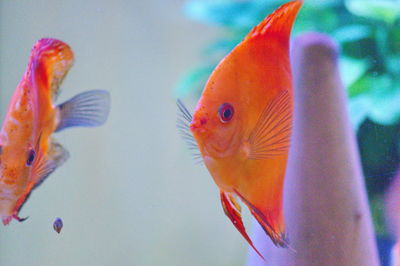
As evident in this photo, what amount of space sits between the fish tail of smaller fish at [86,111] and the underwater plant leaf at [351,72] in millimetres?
505

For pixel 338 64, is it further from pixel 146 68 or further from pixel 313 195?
pixel 146 68

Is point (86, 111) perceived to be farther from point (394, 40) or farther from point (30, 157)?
point (394, 40)

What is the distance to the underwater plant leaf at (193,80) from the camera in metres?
0.78

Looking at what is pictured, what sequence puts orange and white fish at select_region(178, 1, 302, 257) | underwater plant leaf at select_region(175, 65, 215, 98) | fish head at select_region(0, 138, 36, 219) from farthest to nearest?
1. fish head at select_region(0, 138, 36, 219)
2. underwater plant leaf at select_region(175, 65, 215, 98)
3. orange and white fish at select_region(178, 1, 302, 257)

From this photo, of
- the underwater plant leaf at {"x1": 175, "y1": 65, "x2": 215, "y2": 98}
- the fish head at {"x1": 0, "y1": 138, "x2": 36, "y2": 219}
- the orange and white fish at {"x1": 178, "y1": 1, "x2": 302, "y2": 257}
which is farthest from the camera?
the fish head at {"x1": 0, "y1": 138, "x2": 36, "y2": 219}

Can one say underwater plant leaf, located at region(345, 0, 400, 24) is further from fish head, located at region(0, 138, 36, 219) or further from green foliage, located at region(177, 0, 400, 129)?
fish head, located at region(0, 138, 36, 219)

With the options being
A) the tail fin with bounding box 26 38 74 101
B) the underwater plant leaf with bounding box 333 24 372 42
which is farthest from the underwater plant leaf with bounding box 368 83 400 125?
the tail fin with bounding box 26 38 74 101

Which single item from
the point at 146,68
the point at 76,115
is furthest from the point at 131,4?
the point at 76,115

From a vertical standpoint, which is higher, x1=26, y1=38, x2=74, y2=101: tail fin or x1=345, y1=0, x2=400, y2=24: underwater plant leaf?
x1=26, y1=38, x2=74, y2=101: tail fin

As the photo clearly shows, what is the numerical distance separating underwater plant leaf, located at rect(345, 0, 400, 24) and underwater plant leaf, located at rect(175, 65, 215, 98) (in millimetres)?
274

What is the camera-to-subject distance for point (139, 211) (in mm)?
901

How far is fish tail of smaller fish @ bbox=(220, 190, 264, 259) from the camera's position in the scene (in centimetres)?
71

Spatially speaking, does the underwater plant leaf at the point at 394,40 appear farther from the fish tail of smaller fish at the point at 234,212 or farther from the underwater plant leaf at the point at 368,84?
the fish tail of smaller fish at the point at 234,212

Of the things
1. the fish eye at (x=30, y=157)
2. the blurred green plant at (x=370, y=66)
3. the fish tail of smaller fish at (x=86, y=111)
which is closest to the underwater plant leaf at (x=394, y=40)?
the blurred green plant at (x=370, y=66)
